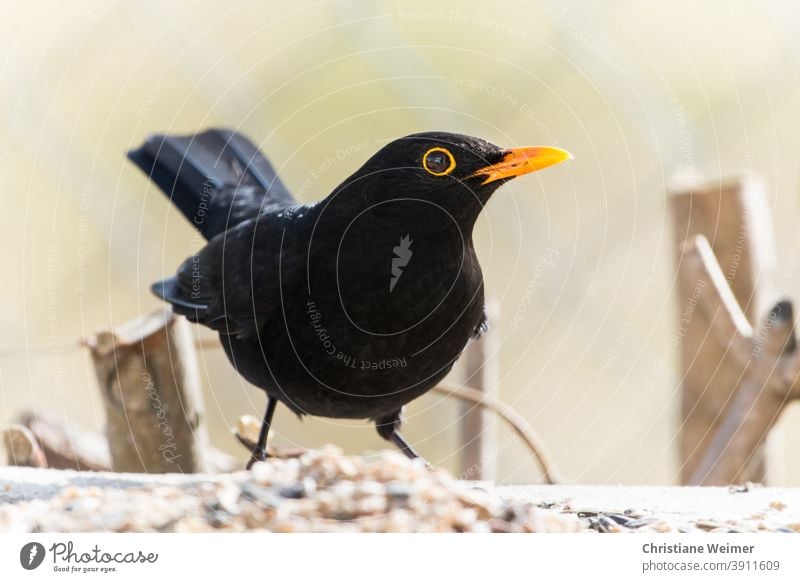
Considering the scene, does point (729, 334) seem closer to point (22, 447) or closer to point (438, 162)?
point (438, 162)

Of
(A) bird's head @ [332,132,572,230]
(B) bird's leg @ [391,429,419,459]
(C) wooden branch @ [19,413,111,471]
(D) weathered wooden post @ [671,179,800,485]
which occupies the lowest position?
(C) wooden branch @ [19,413,111,471]

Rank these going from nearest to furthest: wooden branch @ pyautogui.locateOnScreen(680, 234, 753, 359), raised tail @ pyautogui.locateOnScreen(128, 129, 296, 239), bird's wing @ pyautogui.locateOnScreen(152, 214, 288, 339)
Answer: bird's wing @ pyautogui.locateOnScreen(152, 214, 288, 339)
raised tail @ pyautogui.locateOnScreen(128, 129, 296, 239)
wooden branch @ pyautogui.locateOnScreen(680, 234, 753, 359)

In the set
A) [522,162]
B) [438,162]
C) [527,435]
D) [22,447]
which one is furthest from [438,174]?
[22,447]

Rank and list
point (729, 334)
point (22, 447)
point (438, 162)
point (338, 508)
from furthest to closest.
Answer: point (729, 334), point (22, 447), point (438, 162), point (338, 508)

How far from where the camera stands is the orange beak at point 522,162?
2.09m

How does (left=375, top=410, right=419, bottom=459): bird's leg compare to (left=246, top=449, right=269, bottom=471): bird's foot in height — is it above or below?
above

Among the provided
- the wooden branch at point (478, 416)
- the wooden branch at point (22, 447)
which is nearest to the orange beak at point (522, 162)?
the wooden branch at point (478, 416)

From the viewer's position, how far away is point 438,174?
7.20 ft

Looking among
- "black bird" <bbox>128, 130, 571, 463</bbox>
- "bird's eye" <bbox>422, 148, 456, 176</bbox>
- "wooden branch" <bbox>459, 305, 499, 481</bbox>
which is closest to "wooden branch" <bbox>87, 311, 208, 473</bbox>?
"black bird" <bbox>128, 130, 571, 463</bbox>

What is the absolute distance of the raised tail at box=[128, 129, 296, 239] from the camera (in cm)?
308

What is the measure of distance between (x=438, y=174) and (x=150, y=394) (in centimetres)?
151

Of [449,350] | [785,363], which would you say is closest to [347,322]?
[449,350]

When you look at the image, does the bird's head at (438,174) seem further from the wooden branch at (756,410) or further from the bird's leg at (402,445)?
the wooden branch at (756,410)

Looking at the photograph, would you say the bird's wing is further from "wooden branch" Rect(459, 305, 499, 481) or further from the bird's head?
"wooden branch" Rect(459, 305, 499, 481)
